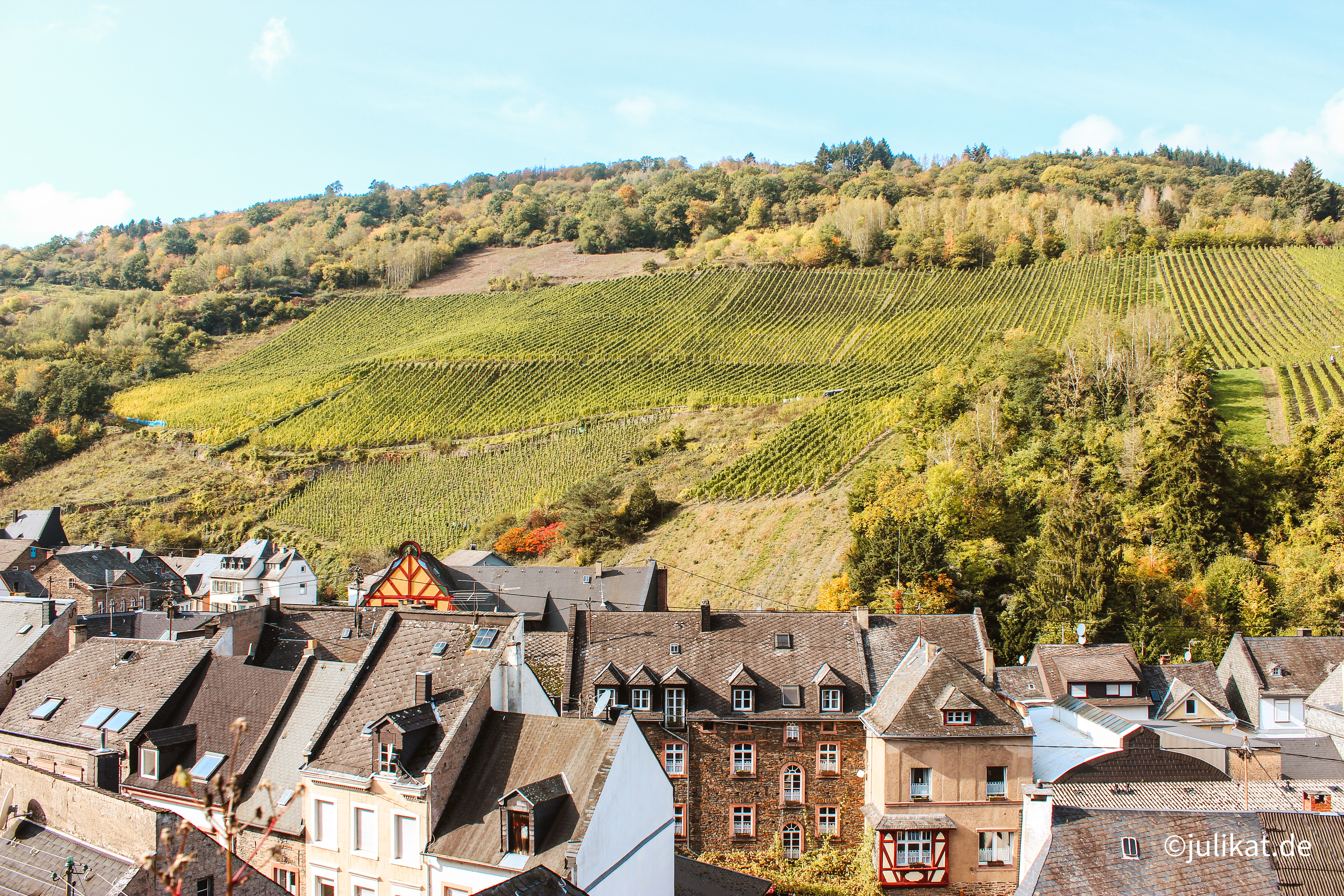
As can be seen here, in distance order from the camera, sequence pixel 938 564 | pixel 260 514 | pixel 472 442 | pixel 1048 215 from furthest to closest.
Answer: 1. pixel 1048 215
2. pixel 472 442
3. pixel 260 514
4. pixel 938 564

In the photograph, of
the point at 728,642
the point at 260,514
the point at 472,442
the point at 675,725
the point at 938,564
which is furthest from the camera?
the point at 472,442

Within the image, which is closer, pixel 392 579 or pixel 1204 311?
pixel 392 579

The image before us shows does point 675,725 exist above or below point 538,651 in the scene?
below

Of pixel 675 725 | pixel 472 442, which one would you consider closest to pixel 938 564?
pixel 675 725

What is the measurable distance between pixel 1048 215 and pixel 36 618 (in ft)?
373

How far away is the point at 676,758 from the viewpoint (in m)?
23.8

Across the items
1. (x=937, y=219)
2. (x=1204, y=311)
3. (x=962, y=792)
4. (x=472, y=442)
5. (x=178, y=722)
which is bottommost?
(x=962, y=792)

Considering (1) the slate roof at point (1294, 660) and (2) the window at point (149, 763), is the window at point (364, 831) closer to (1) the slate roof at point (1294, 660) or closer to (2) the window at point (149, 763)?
(2) the window at point (149, 763)

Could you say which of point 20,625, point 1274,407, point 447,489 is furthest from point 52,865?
point 1274,407

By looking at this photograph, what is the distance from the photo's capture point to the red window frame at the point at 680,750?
23719mm

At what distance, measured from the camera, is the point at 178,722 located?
2116 centimetres

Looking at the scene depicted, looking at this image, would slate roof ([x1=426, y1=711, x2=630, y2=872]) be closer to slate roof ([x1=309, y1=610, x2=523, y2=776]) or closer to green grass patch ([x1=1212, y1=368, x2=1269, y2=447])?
slate roof ([x1=309, y1=610, x2=523, y2=776])

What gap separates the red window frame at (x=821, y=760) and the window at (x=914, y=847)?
88.3 inches

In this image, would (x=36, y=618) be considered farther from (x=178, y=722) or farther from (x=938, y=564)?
(x=938, y=564)
